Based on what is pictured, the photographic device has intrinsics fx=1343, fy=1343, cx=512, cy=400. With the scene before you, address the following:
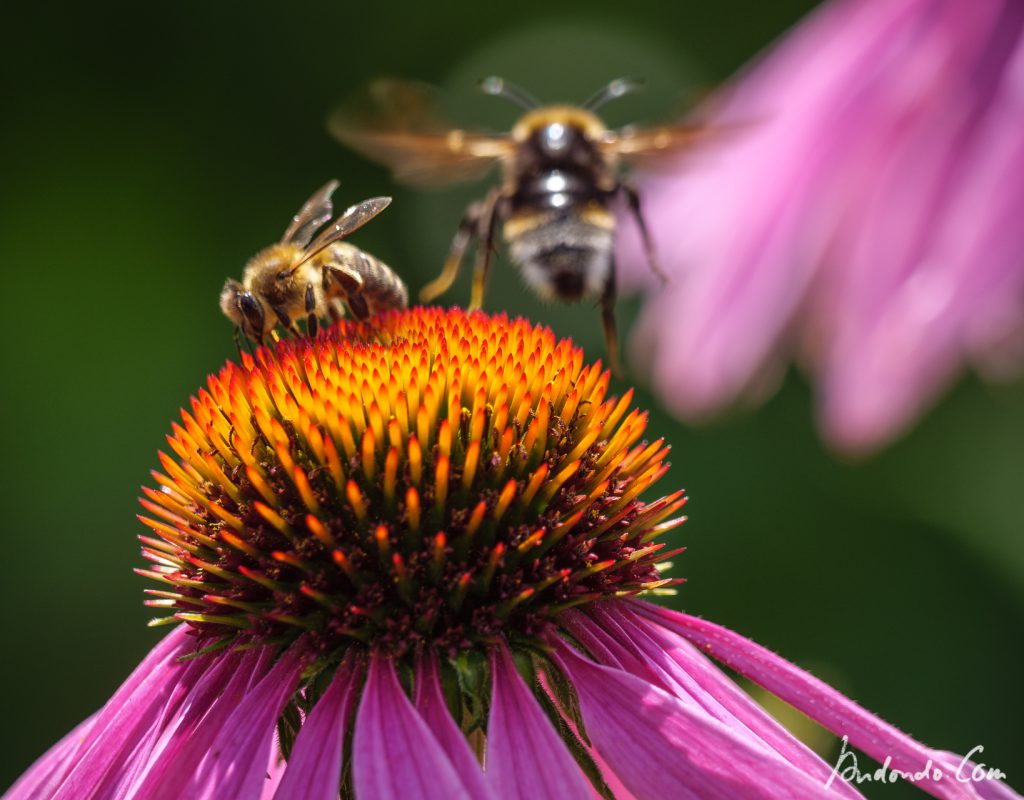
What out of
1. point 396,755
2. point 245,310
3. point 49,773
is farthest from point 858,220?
point 49,773

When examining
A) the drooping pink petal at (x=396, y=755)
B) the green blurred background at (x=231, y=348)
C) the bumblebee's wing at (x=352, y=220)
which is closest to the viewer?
the drooping pink petal at (x=396, y=755)

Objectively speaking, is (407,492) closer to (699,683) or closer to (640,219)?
(699,683)

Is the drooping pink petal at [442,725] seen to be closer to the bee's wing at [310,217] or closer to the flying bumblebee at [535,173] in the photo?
the flying bumblebee at [535,173]

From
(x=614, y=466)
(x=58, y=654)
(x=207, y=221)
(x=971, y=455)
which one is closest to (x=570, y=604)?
(x=614, y=466)

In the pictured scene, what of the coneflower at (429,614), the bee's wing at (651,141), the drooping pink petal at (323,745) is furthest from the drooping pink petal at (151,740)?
the bee's wing at (651,141)

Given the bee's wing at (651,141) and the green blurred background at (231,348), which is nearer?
the bee's wing at (651,141)

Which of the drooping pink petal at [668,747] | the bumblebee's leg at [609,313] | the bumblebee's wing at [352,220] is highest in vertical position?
the bumblebee's wing at [352,220]

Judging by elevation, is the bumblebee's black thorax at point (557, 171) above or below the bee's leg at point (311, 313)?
above
